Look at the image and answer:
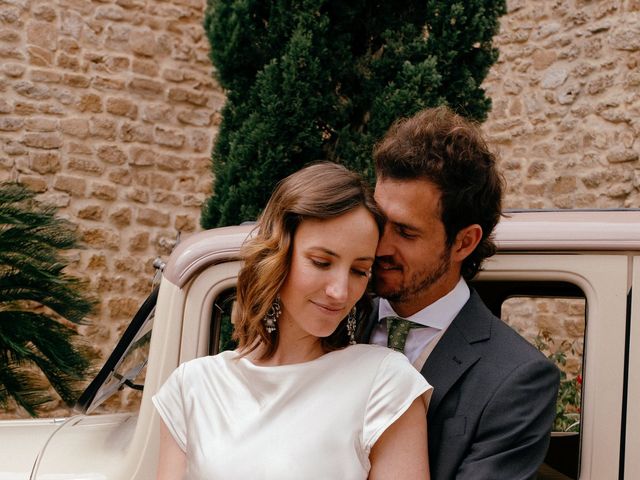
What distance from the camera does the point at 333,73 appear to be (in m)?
4.73

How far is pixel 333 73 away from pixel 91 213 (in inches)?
156

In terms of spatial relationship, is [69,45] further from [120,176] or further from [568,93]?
[568,93]

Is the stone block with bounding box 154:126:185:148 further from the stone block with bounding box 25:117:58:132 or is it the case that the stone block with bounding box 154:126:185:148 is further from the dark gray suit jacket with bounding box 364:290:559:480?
the dark gray suit jacket with bounding box 364:290:559:480

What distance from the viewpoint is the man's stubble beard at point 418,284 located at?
196 centimetres

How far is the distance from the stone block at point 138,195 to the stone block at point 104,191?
0.15 meters

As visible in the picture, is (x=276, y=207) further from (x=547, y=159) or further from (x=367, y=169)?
(x=547, y=159)

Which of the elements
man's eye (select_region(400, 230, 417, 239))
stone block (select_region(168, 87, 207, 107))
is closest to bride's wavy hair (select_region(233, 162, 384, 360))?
man's eye (select_region(400, 230, 417, 239))

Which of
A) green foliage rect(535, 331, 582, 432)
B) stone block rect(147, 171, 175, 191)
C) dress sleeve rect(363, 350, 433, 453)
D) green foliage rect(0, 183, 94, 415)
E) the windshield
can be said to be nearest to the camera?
dress sleeve rect(363, 350, 433, 453)

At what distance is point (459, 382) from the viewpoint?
1.81 metres

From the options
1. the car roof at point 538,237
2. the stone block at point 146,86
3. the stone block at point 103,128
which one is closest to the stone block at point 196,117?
the stone block at point 146,86

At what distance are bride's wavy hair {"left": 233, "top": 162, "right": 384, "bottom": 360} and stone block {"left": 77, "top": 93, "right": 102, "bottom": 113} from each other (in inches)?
252

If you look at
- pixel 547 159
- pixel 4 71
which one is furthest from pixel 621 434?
pixel 4 71

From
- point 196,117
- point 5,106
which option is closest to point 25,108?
point 5,106

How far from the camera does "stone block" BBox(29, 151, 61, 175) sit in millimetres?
7574
